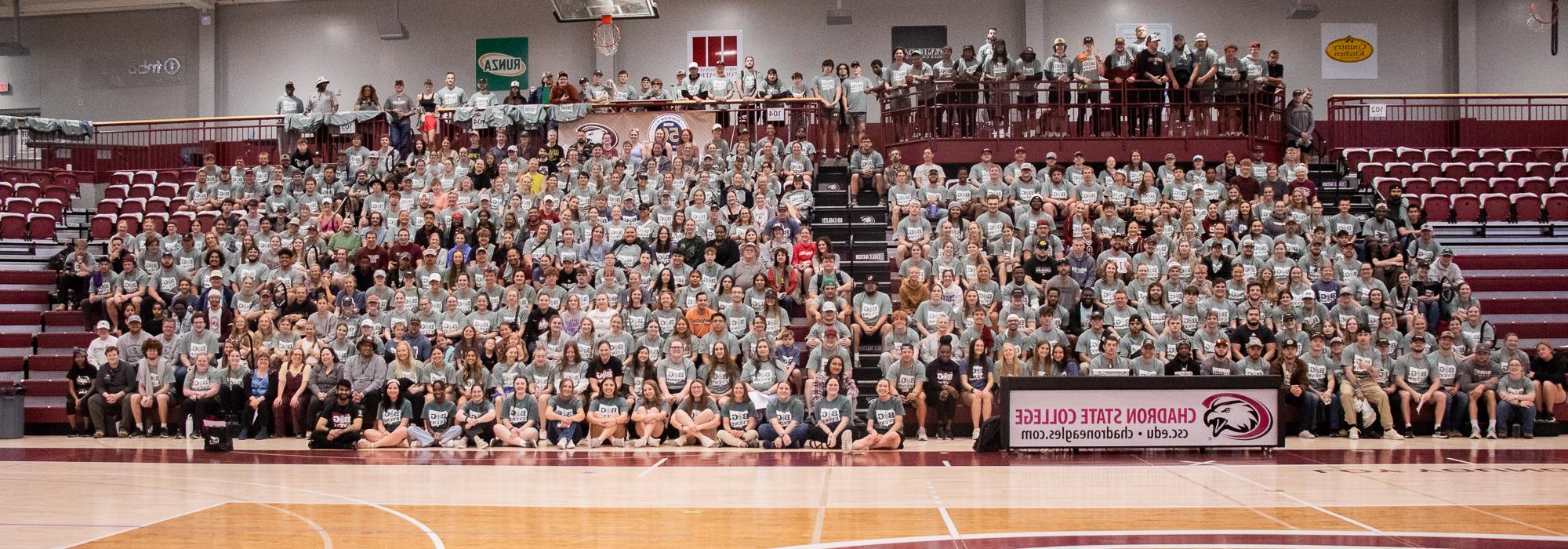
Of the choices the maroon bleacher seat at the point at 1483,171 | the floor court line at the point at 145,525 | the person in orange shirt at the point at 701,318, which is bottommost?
the floor court line at the point at 145,525

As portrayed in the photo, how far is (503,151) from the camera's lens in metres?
20.7

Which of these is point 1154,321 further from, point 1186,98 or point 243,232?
point 243,232

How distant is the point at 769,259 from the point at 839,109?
595 centimetres

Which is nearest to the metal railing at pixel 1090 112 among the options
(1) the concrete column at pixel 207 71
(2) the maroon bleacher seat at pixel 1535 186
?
(2) the maroon bleacher seat at pixel 1535 186

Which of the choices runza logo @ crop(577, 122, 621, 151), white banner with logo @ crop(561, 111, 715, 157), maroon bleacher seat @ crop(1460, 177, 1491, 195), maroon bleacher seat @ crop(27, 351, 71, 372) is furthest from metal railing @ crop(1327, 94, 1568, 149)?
maroon bleacher seat @ crop(27, 351, 71, 372)

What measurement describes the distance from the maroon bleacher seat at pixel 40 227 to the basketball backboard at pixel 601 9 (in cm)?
961

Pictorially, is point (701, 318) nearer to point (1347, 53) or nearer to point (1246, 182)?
point (1246, 182)

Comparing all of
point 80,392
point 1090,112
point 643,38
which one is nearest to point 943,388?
point 1090,112

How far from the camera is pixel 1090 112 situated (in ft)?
68.4

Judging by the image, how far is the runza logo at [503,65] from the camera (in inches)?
1121

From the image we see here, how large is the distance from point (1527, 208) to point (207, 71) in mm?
26615

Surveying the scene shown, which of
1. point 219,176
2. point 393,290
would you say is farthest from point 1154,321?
point 219,176

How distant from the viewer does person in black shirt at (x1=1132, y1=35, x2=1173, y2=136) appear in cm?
2048

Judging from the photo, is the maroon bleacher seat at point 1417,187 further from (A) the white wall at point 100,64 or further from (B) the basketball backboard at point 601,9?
(A) the white wall at point 100,64
